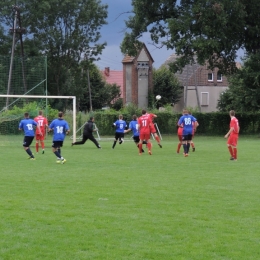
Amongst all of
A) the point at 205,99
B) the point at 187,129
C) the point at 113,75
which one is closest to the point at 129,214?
the point at 187,129

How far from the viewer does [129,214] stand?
10414 millimetres

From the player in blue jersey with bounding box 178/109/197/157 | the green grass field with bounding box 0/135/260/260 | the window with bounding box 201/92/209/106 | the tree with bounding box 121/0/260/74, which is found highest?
the tree with bounding box 121/0/260/74

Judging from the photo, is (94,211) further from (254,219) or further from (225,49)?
(225,49)

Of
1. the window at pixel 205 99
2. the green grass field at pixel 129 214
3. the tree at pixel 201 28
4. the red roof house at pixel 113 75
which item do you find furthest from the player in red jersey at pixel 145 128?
the red roof house at pixel 113 75

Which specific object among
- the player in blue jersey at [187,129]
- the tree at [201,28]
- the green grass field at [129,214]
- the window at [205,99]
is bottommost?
the green grass field at [129,214]

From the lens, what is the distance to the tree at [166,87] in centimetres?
7325

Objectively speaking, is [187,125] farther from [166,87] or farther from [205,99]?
[205,99]

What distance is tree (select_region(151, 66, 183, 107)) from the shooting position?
73250 millimetres

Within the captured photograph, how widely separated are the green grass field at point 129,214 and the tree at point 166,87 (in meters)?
54.8

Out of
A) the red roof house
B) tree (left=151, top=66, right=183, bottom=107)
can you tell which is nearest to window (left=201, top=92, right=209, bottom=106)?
tree (left=151, top=66, right=183, bottom=107)

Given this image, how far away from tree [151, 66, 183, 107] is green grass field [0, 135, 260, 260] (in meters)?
54.8

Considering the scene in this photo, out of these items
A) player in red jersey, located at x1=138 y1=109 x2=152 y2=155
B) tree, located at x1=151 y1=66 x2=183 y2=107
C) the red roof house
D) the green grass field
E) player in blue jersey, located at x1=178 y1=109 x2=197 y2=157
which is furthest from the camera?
the red roof house

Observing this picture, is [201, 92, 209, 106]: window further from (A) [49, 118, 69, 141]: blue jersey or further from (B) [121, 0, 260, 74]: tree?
(A) [49, 118, 69, 141]: blue jersey

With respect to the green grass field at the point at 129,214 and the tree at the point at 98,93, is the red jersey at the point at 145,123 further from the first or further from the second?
the tree at the point at 98,93
